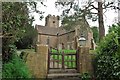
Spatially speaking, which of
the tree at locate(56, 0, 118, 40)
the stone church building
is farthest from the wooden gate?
the stone church building

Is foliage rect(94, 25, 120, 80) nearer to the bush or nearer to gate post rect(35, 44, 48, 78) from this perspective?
gate post rect(35, 44, 48, 78)

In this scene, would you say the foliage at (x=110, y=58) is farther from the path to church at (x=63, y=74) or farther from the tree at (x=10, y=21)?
the tree at (x=10, y=21)

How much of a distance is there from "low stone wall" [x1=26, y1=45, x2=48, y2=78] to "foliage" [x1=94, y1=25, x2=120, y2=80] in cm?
166

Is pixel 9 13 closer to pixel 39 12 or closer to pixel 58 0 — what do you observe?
pixel 39 12

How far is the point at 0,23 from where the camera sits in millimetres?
3646

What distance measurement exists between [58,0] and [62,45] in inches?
767

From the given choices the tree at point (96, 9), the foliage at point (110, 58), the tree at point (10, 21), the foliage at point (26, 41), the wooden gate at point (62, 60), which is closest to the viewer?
the tree at point (10, 21)

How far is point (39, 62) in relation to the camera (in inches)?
235

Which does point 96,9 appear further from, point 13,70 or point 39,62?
point 13,70

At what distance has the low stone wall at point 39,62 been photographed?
228 inches

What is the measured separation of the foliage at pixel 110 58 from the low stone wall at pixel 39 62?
5.44ft

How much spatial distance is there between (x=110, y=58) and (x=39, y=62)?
212cm

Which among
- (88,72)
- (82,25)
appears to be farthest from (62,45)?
(88,72)

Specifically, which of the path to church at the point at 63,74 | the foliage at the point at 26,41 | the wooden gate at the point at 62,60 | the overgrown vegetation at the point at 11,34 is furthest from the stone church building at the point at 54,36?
the overgrown vegetation at the point at 11,34
